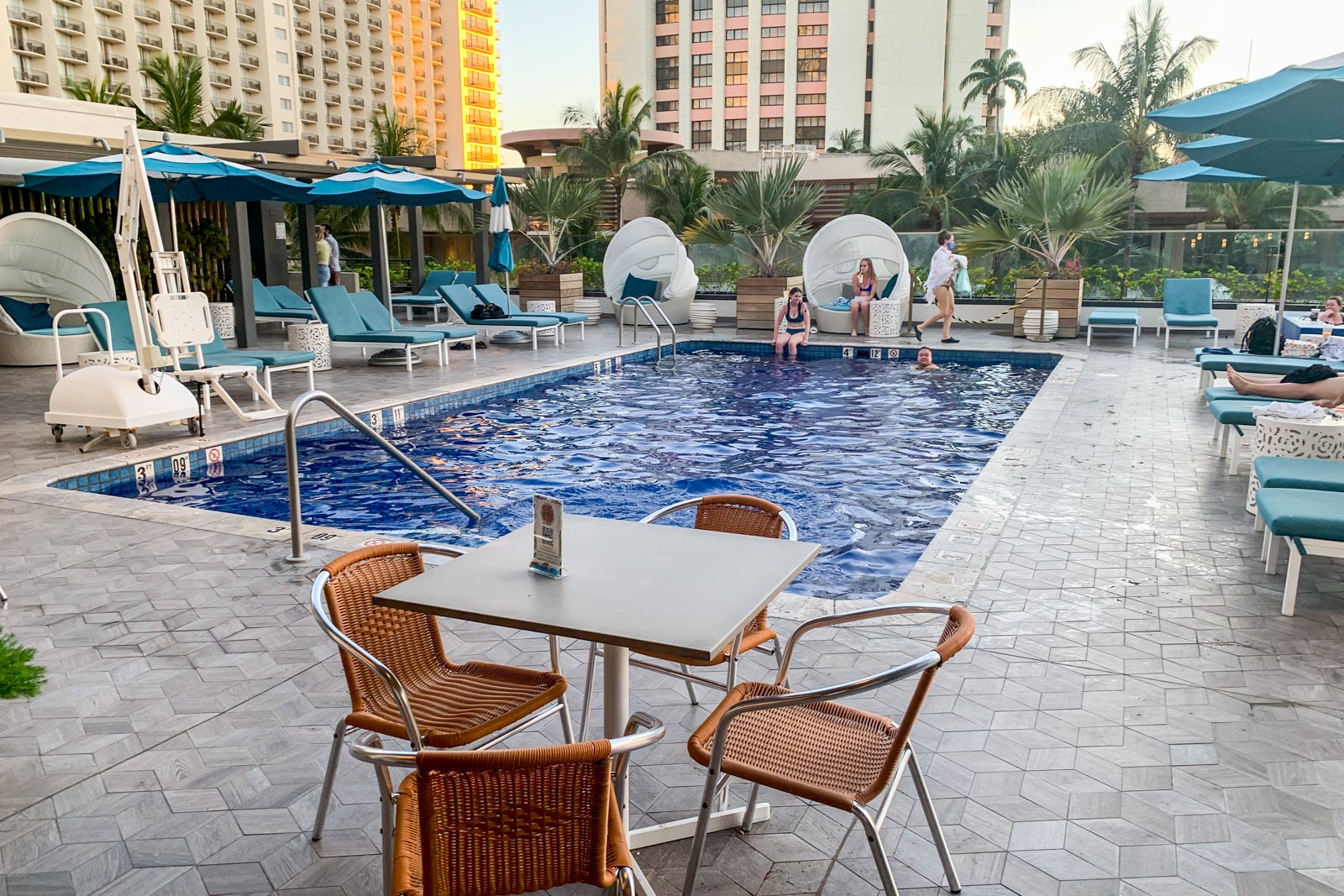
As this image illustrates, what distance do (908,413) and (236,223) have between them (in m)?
7.97

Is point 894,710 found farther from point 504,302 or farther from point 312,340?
point 504,302

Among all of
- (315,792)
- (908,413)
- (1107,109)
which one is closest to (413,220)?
(908,413)

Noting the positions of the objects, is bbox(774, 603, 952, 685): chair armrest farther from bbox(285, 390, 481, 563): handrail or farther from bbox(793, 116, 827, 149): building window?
bbox(793, 116, 827, 149): building window

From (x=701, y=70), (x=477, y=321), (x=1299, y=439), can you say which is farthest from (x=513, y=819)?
(x=701, y=70)

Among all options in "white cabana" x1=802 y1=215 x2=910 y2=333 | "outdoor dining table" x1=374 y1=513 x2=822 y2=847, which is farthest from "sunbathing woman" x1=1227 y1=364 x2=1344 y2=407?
"white cabana" x1=802 y1=215 x2=910 y2=333

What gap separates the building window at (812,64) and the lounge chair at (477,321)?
58.6 metres

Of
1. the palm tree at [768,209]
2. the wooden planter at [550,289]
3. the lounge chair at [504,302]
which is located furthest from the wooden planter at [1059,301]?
the wooden planter at [550,289]

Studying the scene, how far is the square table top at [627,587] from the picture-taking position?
2.01 m

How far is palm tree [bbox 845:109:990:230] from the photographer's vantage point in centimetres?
2983

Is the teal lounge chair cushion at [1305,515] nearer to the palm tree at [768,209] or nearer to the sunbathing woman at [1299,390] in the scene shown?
the sunbathing woman at [1299,390]

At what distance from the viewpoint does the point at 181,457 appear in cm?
684

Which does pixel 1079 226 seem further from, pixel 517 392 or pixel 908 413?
pixel 517 392

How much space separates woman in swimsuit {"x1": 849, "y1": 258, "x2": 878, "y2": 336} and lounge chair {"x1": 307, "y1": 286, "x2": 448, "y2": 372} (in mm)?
6258

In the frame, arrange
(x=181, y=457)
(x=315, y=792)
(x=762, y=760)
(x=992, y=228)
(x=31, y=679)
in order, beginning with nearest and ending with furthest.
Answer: (x=31, y=679)
(x=762, y=760)
(x=315, y=792)
(x=181, y=457)
(x=992, y=228)
